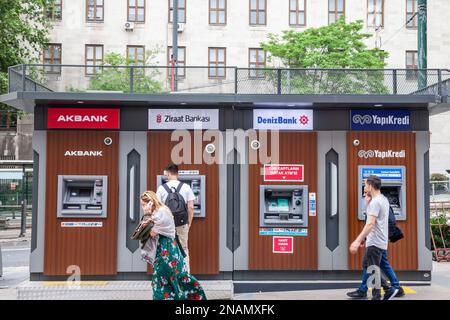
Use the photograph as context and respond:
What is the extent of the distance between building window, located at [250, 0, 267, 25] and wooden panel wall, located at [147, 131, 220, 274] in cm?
3190

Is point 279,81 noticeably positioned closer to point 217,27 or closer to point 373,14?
point 217,27

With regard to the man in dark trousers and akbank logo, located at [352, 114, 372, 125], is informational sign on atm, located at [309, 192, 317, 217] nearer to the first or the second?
akbank logo, located at [352, 114, 372, 125]

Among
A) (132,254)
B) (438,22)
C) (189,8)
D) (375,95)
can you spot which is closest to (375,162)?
(375,95)

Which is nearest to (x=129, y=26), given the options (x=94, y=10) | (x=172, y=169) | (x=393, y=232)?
(x=94, y=10)

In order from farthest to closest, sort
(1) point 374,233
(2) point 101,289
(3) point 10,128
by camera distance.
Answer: (3) point 10,128 → (2) point 101,289 → (1) point 374,233

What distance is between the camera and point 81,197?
9.53 metres

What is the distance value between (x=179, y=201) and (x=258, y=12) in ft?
109

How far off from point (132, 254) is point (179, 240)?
1263mm

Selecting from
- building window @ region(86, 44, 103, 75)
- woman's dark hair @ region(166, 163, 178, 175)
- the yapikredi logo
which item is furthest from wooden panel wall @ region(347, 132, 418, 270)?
building window @ region(86, 44, 103, 75)

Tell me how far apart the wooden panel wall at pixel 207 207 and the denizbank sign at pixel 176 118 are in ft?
0.38

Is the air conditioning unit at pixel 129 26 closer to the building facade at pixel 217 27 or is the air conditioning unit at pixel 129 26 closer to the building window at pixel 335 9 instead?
the building facade at pixel 217 27

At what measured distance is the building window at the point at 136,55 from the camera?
36.6m

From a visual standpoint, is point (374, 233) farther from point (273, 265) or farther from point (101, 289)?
point (101, 289)

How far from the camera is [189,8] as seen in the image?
130 feet
